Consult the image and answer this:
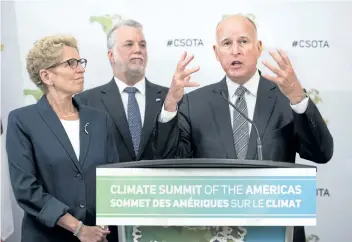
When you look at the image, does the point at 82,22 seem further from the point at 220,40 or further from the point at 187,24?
the point at 220,40

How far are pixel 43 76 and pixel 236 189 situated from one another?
1.63 meters

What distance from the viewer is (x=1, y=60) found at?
315 cm

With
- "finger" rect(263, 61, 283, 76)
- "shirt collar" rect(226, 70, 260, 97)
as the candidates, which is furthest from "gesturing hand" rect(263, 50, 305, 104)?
"shirt collar" rect(226, 70, 260, 97)

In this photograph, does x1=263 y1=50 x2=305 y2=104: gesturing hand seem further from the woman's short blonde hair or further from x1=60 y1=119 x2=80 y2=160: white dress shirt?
the woman's short blonde hair

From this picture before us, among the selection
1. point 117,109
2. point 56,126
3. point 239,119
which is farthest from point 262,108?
point 56,126

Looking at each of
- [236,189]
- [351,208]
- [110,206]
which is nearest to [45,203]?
[110,206]

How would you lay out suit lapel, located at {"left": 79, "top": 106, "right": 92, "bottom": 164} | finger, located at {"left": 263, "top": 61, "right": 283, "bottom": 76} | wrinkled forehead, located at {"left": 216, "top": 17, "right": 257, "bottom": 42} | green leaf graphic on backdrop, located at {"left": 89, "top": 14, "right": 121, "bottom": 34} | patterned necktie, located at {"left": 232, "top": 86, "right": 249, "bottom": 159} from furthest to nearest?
1. green leaf graphic on backdrop, located at {"left": 89, "top": 14, "right": 121, "bottom": 34}
2. wrinkled forehead, located at {"left": 216, "top": 17, "right": 257, "bottom": 42}
3. patterned necktie, located at {"left": 232, "top": 86, "right": 249, "bottom": 159}
4. suit lapel, located at {"left": 79, "top": 106, "right": 92, "bottom": 164}
5. finger, located at {"left": 263, "top": 61, "right": 283, "bottom": 76}

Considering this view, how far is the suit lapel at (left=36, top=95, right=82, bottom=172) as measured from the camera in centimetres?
277

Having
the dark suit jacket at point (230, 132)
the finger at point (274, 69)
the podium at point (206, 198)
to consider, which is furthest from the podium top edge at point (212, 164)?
the dark suit jacket at point (230, 132)

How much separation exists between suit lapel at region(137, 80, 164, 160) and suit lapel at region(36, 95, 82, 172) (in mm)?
444

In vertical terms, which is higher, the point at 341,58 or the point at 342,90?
the point at 341,58

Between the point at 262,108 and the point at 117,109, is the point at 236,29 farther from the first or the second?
the point at 117,109

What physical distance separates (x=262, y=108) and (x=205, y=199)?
4.40 ft

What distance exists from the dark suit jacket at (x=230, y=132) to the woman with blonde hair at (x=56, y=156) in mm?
414
